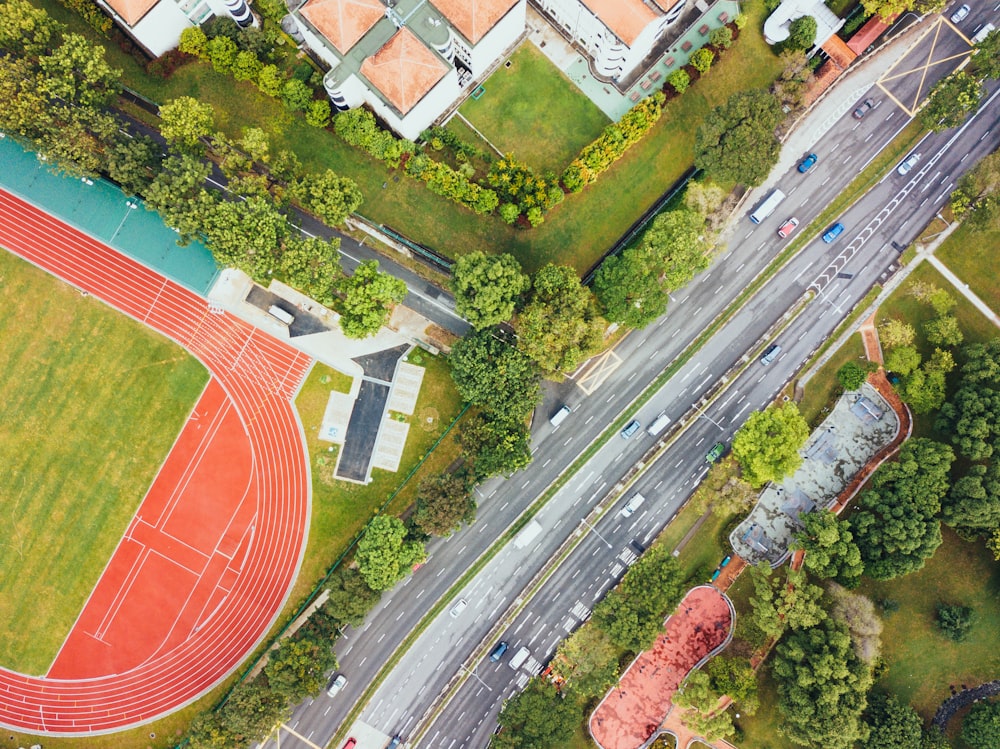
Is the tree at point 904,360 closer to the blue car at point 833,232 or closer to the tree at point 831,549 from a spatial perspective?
the blue car at point 833,232

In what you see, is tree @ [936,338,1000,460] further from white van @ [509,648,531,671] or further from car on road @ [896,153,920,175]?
white van @ [509,648,531,671]

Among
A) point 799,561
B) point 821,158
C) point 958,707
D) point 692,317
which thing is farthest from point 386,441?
point 958,707

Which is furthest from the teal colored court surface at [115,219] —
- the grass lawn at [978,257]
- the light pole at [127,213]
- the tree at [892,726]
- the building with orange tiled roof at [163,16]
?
the tree at [892,726]

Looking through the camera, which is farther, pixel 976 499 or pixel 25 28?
pixel 976 499

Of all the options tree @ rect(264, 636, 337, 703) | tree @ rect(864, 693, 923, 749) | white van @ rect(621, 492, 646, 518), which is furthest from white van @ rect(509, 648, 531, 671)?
tree @ rect(864, 693, 923, 749)

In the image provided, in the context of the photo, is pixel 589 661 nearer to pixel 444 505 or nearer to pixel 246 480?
pixel 444 505

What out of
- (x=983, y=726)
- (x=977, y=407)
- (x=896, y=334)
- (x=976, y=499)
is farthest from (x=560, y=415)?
(x=983, y=726)

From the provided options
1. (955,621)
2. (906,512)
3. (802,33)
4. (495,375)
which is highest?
(802,33)
